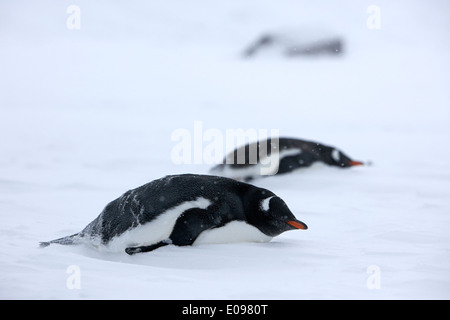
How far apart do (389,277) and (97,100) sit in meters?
13.1

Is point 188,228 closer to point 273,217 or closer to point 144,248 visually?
point 144,248

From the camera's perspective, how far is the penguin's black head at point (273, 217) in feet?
11.5

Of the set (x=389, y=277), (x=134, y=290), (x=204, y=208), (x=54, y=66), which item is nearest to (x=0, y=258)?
(x=134, y=290)

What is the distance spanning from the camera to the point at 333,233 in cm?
427

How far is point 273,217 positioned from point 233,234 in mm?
255

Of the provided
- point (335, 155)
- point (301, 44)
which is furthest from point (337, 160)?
point (301, 44)

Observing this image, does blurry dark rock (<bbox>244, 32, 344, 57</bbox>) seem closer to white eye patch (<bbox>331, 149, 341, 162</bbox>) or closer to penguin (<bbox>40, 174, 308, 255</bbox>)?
white eye patch (<bbox>331, 149, 341, 162</bbox>)

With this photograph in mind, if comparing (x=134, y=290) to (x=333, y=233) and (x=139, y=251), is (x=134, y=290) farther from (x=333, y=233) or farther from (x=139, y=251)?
(x=333, y=233)

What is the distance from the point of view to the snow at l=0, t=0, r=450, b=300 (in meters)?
3.05

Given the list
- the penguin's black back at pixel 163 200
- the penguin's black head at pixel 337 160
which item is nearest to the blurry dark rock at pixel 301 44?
the penguin's black head at pixel 337 160

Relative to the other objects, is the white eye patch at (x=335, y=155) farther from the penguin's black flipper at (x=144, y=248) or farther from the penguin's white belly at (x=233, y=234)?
the penguin's black flipper at (x=144, y=248)

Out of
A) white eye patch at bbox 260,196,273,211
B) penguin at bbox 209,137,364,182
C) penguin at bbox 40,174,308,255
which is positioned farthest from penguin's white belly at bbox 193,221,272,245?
penguin at bbox 209,137,364,182

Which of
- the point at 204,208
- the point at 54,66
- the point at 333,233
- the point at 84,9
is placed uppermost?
the point at 84,9

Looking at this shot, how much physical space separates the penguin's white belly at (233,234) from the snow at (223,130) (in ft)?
0.15
